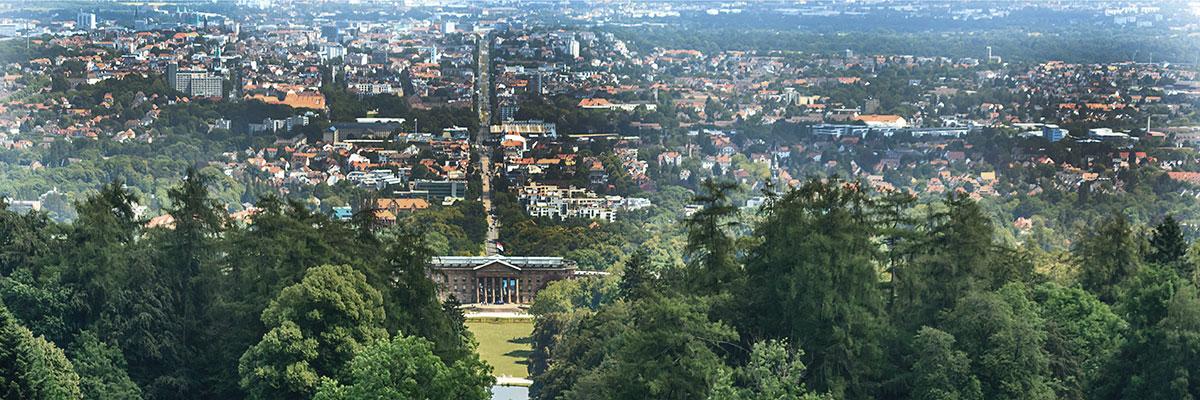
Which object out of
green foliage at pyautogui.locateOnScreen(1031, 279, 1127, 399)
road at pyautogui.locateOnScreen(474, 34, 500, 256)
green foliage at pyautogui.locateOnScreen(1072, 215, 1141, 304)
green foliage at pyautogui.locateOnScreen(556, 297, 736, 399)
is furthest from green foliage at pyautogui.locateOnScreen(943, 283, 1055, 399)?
road at pyautogui.locateOnScreen(474, 34, 500, 256)

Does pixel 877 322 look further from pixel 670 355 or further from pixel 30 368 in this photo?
pixel 30 368

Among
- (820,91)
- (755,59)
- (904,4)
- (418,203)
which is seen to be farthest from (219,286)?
(904,4)

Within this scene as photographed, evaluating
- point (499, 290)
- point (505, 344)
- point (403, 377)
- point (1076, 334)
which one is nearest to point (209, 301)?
point (403, 377)

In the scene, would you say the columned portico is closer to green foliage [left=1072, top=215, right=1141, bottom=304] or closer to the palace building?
the palace building

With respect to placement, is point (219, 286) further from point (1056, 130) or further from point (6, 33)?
point (6, 33)

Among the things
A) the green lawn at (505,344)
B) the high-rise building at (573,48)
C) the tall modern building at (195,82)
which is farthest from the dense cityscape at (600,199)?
the high-rise building at (573,48)
